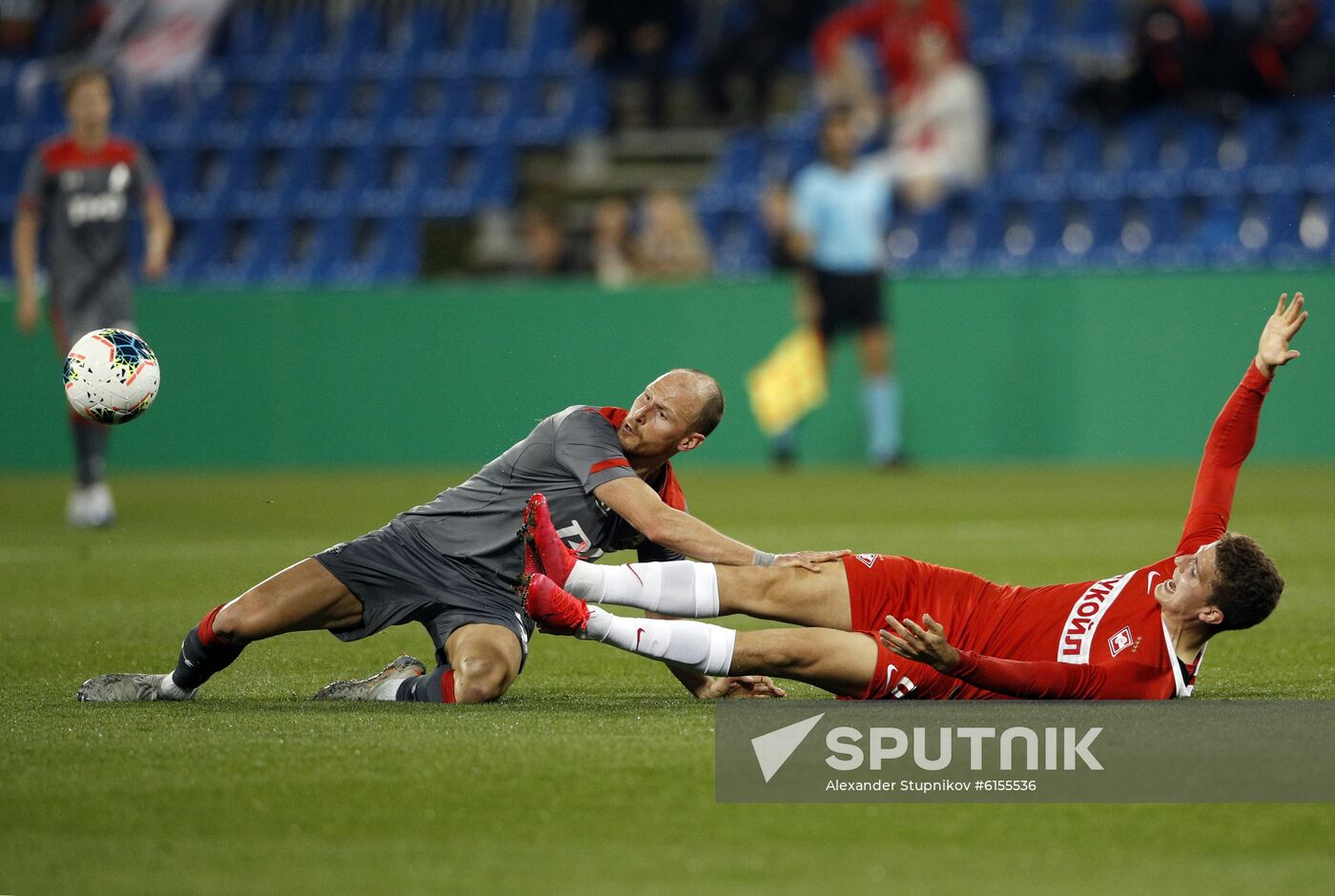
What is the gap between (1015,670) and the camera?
204 inches

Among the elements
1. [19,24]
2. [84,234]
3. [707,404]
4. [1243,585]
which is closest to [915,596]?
[707,404]

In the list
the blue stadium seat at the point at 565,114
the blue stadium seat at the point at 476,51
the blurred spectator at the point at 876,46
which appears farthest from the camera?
the blue stadium seat at the point at 476,51

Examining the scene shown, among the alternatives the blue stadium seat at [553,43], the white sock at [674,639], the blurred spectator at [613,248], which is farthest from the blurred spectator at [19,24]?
the white sock at [674,639]

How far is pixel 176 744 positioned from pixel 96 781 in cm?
49

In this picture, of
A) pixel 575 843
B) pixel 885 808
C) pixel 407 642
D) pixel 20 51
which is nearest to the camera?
pixel 575 843

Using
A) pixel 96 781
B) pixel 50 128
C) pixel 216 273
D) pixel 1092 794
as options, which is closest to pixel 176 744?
pixel 96 781

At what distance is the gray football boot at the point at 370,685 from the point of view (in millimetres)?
5906

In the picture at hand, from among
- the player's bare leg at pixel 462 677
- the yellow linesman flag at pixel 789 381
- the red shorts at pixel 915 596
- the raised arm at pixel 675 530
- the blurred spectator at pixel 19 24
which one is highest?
the blurred spectator at pixel 19 24

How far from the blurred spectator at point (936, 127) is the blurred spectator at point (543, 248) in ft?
10.3

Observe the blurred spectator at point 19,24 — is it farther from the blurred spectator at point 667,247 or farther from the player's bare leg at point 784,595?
the player's bare leg at point 784,595

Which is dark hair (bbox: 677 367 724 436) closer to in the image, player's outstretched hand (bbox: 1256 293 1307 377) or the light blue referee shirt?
player's outstretched hand (bbox: 1256 293 1307 377)

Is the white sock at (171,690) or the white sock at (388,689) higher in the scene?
the white sock at (171,690)

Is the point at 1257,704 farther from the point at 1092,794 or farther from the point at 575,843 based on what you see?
the point at 575,843

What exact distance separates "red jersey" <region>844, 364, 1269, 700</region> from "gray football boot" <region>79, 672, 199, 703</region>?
6.98 ft
